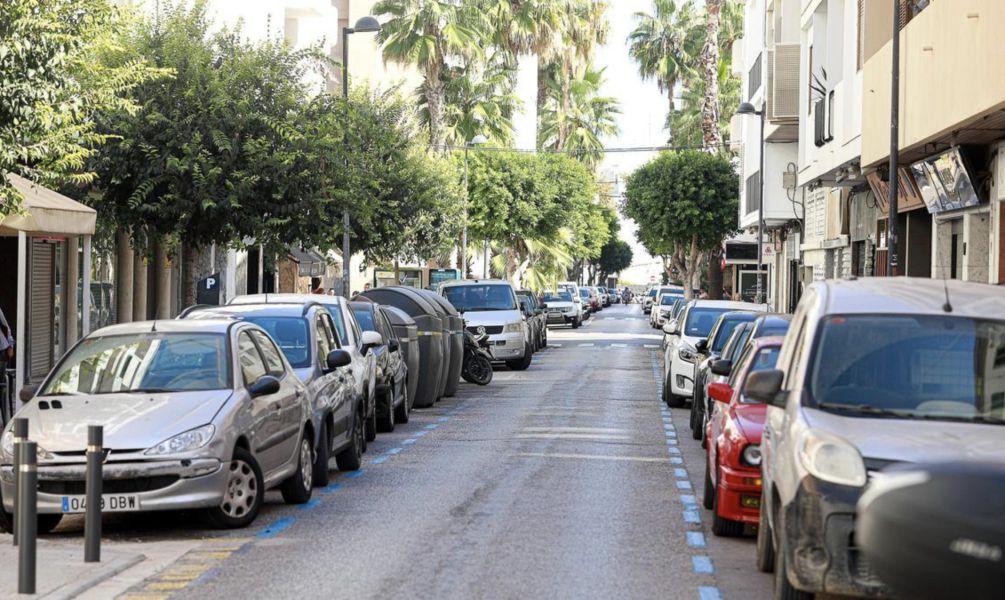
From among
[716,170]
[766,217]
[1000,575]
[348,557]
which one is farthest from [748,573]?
[716,170]

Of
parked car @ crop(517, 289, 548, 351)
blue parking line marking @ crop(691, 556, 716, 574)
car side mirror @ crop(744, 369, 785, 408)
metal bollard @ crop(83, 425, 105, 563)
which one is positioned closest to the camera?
car side mirror @ crop(744, 369, 785, 408)

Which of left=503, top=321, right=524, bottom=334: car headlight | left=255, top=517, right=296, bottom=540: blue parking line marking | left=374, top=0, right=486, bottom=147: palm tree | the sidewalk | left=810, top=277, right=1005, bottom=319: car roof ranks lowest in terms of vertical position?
left=255, top=517, right=296, bottom=540: blue parking line marking

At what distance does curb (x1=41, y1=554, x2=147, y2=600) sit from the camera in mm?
8820

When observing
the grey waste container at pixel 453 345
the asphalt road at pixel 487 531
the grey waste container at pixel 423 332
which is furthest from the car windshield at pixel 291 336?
the grey waste container at pixel 453 345

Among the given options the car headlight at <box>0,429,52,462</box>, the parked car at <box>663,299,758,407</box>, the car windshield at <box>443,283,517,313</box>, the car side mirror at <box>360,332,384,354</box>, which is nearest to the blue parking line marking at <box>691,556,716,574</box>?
the car headlight at <box>0,429,52,462</box>

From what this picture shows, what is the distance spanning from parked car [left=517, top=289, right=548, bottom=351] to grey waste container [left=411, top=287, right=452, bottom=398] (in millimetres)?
14220

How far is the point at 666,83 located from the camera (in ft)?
254

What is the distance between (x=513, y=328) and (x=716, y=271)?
37.1 meters

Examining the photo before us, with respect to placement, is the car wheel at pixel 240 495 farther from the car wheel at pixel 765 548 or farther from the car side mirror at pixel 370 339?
the car side mirror at pixel 370 339

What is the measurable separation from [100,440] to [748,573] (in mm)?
4213

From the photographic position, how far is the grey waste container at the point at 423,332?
2434cm

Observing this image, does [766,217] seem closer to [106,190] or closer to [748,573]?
[106,190]

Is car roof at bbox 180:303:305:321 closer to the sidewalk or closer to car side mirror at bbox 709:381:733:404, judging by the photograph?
the sidewalk

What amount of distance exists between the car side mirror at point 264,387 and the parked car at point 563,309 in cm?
5278
